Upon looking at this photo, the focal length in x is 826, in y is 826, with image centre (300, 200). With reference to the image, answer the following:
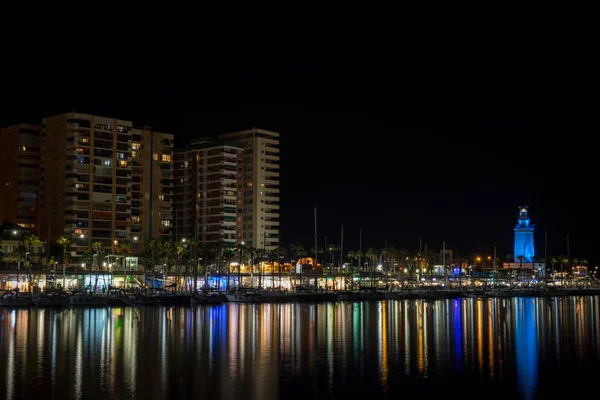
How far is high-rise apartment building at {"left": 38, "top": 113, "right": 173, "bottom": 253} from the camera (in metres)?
154

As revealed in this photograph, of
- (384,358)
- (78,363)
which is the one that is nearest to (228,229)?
(384,358)

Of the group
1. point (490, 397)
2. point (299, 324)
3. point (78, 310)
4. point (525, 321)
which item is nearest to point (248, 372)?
point (490, 397)

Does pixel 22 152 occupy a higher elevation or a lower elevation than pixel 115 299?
higher

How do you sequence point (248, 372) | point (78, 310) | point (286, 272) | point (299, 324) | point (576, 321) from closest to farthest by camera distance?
point (248, 372) < point (299, 324) < point (576, 321) < point (78, 310) < point (286, 272)

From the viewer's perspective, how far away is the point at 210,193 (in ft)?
598

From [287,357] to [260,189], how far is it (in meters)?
139

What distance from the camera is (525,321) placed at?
76.9 meters

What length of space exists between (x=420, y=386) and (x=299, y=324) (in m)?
34.2

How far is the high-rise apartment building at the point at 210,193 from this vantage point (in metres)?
180

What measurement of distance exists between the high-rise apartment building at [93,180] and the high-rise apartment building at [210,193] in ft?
51.9

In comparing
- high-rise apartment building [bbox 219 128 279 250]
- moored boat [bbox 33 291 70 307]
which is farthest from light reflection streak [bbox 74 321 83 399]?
high-rise apartment building [bbox 219 128 279 250]

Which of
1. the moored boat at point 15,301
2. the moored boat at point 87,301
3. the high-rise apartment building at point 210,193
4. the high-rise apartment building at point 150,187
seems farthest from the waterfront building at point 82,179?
the moored boat at point 87,301

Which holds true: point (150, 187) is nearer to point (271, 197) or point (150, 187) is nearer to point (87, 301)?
point (271, 197)

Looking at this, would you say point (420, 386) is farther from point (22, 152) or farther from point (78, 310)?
point (22, 152)
